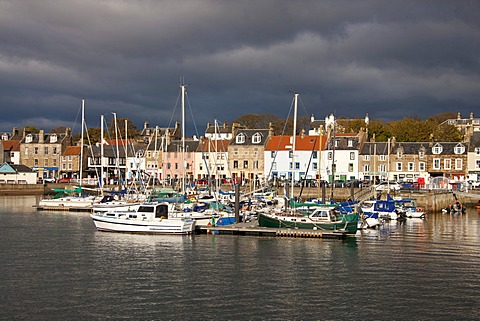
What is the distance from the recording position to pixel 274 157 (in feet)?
261

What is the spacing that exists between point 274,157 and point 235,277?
170 ft

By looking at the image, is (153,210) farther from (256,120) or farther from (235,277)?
(256,120)

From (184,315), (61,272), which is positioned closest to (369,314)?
(184,315)

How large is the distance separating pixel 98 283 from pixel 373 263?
1461 centimetres

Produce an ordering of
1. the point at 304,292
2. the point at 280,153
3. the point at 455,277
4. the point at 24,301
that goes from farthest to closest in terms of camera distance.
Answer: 1. the point at 280,153
2. the point at 455,277
3. the point at 304,292
4. the point at 24,301

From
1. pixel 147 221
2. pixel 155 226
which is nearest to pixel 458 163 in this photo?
pixel 155 226

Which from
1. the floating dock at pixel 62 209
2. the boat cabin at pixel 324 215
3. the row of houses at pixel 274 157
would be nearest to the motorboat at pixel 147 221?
the boat cabin at pixel 324 215

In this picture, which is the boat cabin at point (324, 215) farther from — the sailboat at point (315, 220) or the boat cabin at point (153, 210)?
the boat cabin at point (153, 210)

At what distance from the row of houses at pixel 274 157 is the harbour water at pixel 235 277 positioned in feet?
125

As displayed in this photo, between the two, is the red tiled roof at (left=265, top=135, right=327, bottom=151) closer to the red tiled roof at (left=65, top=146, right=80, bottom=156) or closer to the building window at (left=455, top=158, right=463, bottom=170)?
the building window at (left=455, top=158, right=463, bottom=170)

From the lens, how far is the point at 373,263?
32094 millimetres

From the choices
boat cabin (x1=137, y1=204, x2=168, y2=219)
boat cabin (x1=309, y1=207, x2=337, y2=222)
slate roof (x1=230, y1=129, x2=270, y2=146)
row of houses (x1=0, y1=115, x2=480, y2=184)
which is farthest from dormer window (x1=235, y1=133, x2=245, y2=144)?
boat cabin (x1=309, y1=207, x2=337, y2=222)

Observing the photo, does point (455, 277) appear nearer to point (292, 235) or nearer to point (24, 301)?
point (292, 235)

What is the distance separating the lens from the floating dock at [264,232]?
40000 mm
